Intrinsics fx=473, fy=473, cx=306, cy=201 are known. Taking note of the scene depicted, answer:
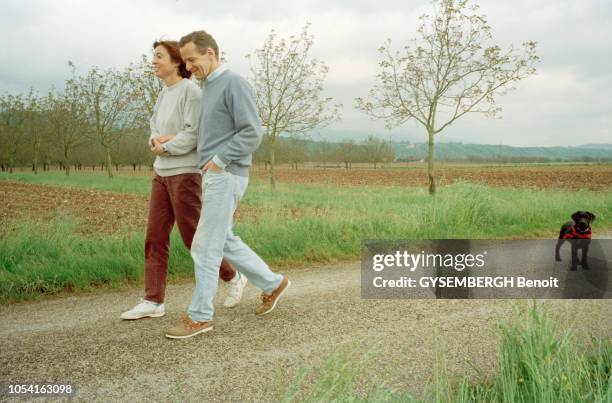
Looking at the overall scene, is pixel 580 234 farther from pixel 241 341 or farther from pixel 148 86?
pixel 148 86

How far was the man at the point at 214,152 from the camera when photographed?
3.70 m

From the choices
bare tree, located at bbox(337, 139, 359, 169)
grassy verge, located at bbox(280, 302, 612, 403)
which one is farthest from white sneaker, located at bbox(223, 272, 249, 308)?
bare tree, located at bbox(337, 139, 359, 169)

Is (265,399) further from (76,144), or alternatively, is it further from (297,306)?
(76,144)

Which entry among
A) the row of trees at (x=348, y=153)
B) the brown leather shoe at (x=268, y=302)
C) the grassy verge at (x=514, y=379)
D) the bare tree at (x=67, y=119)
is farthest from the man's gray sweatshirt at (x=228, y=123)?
the row of trees at (x=348, y=153)

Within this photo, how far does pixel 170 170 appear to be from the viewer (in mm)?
4113

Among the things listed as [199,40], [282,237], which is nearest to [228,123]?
[199,40]

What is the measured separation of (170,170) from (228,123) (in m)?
0.74

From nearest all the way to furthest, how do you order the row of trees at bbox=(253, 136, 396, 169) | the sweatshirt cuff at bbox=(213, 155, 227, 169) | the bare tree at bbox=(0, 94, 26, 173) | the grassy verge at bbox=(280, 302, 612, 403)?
the grassy verge at bbox=(280, 302, 612, 403) → the sweatshirt cuff at bbox=(213, 155, 227, 169) → the bare tree at bbox=(0, 94, 26, 173) → the row of trees at bbox=(253, 136, 396, 169)

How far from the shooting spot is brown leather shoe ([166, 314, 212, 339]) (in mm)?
3648

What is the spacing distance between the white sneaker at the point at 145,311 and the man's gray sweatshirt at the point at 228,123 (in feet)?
4.56

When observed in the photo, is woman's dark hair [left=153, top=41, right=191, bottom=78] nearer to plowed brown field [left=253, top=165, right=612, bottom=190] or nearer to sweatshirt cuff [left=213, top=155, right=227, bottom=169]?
sweatshirt cuff [left=213, top=155, right=227, bottom=169]

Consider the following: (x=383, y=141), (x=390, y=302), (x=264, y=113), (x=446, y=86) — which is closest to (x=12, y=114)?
(x=264, y=113)

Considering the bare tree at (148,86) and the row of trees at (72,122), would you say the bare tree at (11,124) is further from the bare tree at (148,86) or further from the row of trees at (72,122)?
the bare tree at (148,86)

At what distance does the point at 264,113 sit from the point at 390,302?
20.4m
